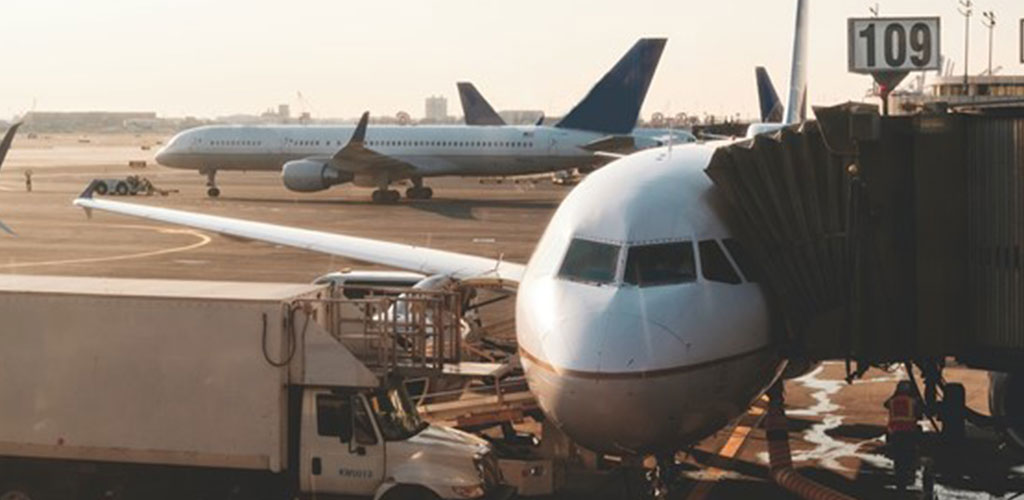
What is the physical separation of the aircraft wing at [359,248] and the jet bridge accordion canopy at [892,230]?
782 cm

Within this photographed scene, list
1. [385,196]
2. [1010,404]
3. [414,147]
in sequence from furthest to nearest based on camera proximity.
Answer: [414,147] → [385,196] → [1010,404]

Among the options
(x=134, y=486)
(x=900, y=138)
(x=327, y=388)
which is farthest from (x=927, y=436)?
(x=134, y=486)

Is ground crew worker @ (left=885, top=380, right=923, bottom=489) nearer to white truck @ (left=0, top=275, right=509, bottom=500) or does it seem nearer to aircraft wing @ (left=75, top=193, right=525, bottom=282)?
white truck @ (left=0, top=275, right=509, bottom=500)

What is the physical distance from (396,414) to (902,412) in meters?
7.63

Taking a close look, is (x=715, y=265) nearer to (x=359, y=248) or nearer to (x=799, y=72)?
(x=359, y=248)

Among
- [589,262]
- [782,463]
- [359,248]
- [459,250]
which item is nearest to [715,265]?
[589,262]

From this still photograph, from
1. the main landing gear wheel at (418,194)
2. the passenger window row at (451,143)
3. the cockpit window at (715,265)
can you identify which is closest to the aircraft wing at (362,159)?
the passenger window row at (451,143)

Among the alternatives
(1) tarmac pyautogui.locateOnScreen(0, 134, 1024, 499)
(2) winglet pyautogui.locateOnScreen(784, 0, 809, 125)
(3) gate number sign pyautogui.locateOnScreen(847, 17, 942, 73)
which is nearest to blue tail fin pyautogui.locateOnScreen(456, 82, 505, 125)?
(1) tarmac pyautogui.locateOnScreen(0, 134, 1024, 499)

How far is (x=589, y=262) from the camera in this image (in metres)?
17.6

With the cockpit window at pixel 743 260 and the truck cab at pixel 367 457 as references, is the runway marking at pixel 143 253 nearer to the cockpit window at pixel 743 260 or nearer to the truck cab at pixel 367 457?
the truck cab at pixel 367 457

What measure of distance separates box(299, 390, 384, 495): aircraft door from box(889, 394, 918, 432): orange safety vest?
25.7ft

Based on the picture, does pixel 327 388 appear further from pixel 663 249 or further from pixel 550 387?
pixel 663 249

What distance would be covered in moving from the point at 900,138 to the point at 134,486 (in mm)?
11541

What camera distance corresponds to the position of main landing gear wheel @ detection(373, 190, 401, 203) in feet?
271
